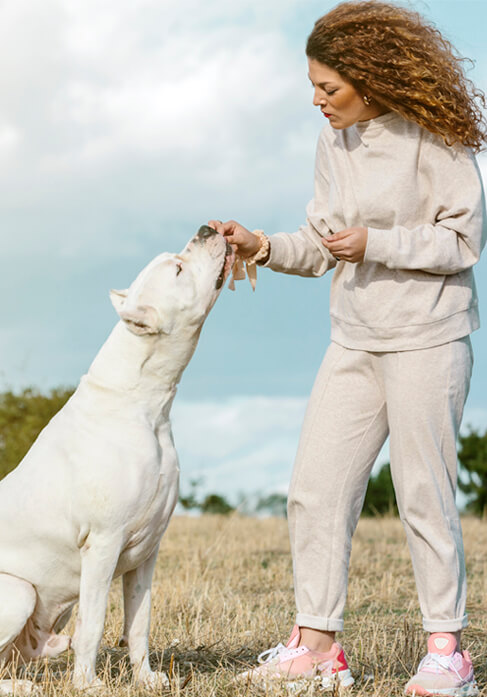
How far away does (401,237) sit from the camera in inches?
148

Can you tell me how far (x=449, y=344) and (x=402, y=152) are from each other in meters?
0.85

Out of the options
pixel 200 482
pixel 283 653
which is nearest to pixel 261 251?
pixel 283 653

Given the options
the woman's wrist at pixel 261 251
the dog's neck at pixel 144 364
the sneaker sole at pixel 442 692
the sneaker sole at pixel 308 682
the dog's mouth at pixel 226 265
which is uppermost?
the woman's wrist at pixel 261 251

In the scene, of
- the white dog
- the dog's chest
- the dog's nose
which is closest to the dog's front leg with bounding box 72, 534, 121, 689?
the white dog

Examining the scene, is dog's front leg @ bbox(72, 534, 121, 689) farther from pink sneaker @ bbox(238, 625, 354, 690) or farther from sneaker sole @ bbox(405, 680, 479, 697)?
sneaker sole @ bbox(405, 680, 479, 697)

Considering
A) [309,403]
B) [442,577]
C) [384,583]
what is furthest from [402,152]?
[384,583]

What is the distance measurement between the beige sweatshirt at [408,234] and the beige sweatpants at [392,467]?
105 millimetres

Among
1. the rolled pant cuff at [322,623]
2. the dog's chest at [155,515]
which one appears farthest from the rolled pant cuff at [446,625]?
the dog's chest at [155,515]

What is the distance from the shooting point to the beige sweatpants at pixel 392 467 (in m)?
3.85

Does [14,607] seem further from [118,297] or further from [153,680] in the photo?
[118,297]

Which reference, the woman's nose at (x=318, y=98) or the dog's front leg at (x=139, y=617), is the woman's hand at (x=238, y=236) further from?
the dog's front leg at (x=139, y=617)

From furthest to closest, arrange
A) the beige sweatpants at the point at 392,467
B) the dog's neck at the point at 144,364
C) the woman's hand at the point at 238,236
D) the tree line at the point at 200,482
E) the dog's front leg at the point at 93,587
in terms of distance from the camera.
A: the tree line at the point at 200,482 < the woman's hand at the point at 238,236 < the beige sweatpants at the point at 392,467 < the dog's neck at the point at 144,364 < the dog's front leg at the point at 93,587

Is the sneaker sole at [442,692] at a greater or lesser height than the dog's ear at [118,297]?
lesser

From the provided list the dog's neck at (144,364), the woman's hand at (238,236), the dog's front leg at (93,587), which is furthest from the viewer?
the woman's hand at (238,236)
